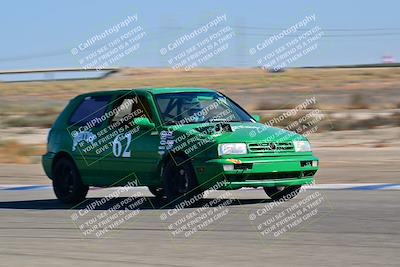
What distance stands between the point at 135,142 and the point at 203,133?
3.47ft

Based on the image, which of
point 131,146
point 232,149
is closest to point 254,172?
point 232,149

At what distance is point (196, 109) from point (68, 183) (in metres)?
2.20

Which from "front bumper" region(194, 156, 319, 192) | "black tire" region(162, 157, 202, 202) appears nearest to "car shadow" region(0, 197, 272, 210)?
"black tire" region(162, 157, 202, 202)

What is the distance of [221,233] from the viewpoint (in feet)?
33.1

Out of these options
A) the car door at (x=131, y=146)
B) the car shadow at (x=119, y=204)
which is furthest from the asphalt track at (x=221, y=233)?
the car door at (x=131, y=146)

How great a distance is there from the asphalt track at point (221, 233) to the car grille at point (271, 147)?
70cm

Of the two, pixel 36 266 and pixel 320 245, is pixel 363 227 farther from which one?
pixel 36 266

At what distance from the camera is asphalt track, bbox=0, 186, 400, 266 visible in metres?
8.55

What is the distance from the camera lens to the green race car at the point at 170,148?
1196cm

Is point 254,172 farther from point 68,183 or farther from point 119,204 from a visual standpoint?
point 68,183

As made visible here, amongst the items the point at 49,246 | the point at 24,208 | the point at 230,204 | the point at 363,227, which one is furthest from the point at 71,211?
the point at 363,227

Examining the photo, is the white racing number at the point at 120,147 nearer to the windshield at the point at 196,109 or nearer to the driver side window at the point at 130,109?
the driver side window at the point at 130,109

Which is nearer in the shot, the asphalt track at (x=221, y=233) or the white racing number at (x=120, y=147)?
the asphalt track at (x=221, y=233)

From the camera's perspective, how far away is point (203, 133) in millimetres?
12125
